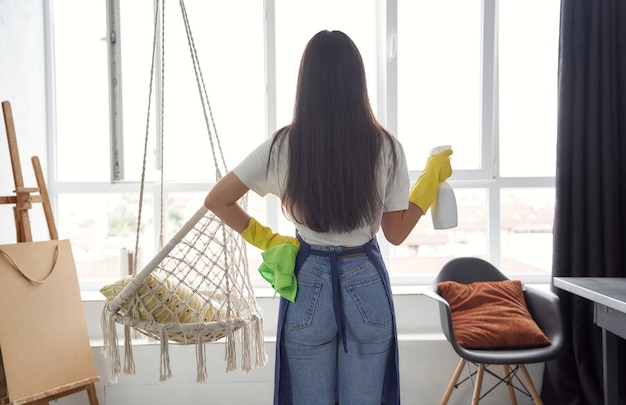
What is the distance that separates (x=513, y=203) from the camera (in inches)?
127

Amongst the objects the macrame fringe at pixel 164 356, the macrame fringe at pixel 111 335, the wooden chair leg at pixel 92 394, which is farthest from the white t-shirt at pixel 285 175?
the wooden chair leg at pixel 92 394

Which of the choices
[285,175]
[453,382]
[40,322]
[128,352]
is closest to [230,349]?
[128,352]

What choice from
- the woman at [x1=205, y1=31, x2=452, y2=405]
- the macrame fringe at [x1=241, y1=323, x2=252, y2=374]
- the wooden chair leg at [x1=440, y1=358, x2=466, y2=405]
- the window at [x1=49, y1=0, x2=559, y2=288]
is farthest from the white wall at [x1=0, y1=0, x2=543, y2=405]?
the woman at [x1=205, y1=31, x2=452, y2=405]

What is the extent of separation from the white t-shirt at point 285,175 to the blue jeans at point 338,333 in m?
0.04

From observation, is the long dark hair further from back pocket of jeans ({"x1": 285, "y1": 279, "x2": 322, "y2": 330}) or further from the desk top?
the desk top

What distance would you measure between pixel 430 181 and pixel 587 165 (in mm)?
1459

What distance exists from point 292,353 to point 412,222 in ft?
1.58

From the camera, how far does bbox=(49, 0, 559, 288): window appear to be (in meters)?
3.14

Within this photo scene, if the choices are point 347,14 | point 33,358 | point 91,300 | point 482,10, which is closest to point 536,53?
point 482,10

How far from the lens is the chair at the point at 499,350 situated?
7.45ft

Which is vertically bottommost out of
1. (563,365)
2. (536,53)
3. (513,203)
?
(563,365)

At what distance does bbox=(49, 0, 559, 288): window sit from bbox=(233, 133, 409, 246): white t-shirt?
1.63 meters

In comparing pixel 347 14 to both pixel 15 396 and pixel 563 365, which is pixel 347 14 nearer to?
pixel 563 365

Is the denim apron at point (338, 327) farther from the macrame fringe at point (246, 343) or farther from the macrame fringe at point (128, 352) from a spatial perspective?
the macrame fringe at point (128, 352)
